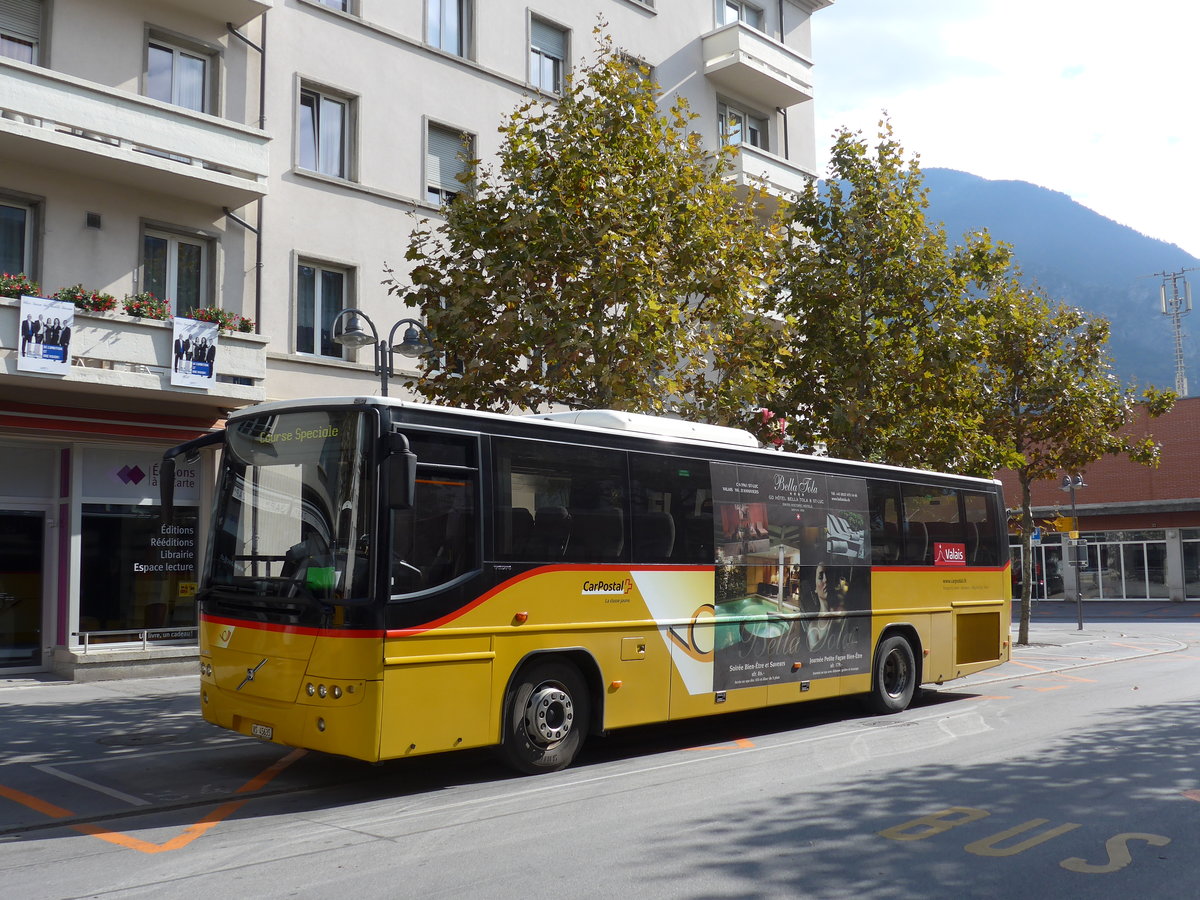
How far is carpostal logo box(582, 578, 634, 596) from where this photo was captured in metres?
9.50

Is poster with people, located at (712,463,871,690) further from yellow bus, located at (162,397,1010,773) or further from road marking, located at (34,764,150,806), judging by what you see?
road marking, located at (34,764,150,806)

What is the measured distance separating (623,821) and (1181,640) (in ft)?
76.3

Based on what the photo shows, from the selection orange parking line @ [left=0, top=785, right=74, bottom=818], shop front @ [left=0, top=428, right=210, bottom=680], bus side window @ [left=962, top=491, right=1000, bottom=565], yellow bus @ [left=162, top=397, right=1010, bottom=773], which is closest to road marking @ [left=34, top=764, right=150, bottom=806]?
orange parking line @ [left=0, top=785, right=74, bottom=818]

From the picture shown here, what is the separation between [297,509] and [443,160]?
1448 centimetres

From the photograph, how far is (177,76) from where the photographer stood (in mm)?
17688

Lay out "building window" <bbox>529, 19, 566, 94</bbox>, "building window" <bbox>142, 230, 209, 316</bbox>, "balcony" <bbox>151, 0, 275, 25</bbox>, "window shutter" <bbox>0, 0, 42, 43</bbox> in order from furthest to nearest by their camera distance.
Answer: "building window" <bbox>529, 19, 566, 94</bbox>
"balcony" <bbox>151, 0, 275, 25</bbox>
"building window" <bbox>142, 230, 209, 316</bbox>
"window shutter" <bbox>0, 0, 42, 43</bbox>

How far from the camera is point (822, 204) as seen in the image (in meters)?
18.5

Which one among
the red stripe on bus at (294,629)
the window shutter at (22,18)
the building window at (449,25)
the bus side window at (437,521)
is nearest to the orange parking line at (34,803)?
the red stripe on bus at (294,629)

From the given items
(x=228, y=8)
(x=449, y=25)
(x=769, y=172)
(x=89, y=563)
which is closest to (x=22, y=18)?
(x=228, y=8)

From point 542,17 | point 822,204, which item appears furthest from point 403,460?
point 542,17

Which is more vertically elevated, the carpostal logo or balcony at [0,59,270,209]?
balcony at [0,59,270,209]

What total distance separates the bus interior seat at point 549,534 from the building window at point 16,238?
35.0 feet

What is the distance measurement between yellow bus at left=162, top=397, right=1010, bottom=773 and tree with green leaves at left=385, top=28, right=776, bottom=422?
7.62 feet

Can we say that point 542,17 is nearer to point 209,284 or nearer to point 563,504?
A: point 209,284
